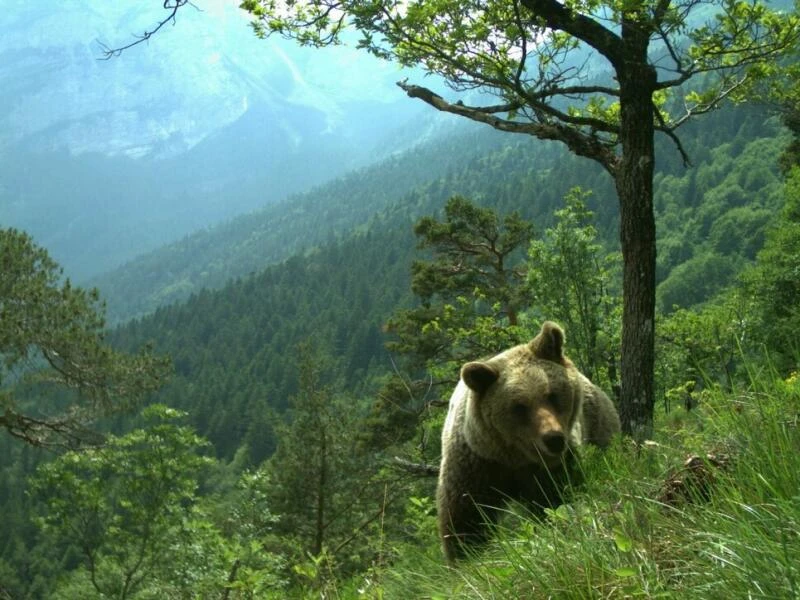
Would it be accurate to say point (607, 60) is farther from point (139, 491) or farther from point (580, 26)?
point (139, 491)

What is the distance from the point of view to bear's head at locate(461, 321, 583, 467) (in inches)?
180

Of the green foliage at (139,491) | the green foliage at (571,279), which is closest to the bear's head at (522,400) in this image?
the green foliage at (571,279)

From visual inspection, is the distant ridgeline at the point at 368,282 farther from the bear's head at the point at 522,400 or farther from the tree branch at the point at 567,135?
the bear's head at the point at 522,400

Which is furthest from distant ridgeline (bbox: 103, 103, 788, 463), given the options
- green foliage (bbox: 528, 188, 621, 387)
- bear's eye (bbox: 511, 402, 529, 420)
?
bear's eye (bbox: 511, 402, 529, 420)

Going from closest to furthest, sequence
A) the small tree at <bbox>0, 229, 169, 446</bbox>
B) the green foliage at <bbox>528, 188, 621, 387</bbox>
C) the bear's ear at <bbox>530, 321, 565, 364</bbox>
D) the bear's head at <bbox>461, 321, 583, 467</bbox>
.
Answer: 1. the bear's head at <bbox>461, 321, 583, 467</bbox>
2. the bear's ear at <bbox>530, 321, 565, 364</bbox>
3. the green foliage at <bbox>528, 188, 621, 387</bbox>
4. the small tree at <bbox>0, 229, 169, 446</bbox>

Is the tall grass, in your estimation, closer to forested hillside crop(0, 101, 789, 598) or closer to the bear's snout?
the bear's snout

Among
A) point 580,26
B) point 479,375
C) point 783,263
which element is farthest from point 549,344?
point 783,263

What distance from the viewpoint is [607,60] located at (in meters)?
6.96

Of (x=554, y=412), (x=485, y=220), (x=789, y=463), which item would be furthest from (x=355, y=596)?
(x=485, y=220)

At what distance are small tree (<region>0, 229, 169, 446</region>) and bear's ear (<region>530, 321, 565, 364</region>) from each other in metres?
17.8

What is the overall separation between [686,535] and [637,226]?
16.4ft

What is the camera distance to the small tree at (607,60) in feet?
21.3

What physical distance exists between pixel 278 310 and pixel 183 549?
461 feet

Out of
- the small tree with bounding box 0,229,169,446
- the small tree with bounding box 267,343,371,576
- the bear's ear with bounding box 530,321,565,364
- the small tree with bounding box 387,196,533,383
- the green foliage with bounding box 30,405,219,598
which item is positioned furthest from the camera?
the small tree with bounding box 267,343,371,576
